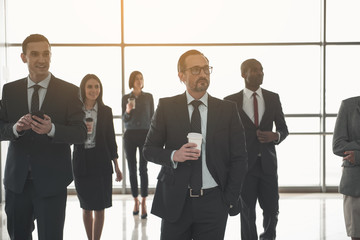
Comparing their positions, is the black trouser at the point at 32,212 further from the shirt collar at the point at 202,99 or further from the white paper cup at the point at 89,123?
the white paper cup at the point at 89,123

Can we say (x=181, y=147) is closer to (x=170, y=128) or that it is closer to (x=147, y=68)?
(x=170, y=128)

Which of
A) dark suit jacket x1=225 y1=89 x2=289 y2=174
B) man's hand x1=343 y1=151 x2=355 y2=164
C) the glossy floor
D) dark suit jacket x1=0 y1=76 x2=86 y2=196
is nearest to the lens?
dark suit jacket x1=0 y1=76 x2=86 y2=196

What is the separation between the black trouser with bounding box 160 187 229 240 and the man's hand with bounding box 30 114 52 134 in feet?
2.68

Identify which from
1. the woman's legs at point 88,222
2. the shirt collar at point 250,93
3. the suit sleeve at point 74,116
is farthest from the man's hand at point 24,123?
the shirt collar at point 250,93

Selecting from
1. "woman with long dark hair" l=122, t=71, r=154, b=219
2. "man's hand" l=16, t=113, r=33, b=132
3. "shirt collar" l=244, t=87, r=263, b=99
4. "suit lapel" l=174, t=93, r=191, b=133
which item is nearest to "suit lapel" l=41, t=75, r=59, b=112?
"man's hand" l=16, t=113, r=33, b=132

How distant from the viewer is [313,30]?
7719 mm

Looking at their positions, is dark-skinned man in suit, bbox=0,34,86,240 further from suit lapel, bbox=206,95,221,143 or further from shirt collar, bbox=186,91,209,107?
suit lapel, bbox=206,95,221,143

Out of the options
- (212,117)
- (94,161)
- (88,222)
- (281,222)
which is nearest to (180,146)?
(212,117)

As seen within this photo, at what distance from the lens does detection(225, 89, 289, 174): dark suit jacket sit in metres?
4.26

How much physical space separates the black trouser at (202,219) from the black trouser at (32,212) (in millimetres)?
691

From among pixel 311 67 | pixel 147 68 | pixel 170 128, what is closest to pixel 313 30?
pixel 311 67

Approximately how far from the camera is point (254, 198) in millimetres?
4379

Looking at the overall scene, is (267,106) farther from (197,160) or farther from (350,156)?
(197,160)

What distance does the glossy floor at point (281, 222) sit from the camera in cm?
518
